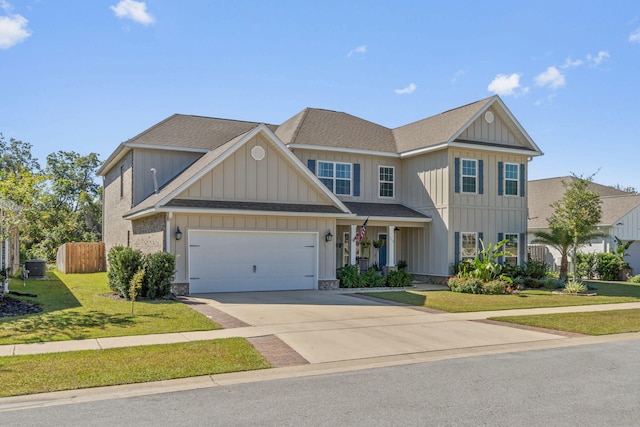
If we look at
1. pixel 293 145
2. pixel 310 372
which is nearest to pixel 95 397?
pixel 310 372

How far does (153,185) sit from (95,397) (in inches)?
660

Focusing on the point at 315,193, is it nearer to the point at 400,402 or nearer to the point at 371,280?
the point at 371,280

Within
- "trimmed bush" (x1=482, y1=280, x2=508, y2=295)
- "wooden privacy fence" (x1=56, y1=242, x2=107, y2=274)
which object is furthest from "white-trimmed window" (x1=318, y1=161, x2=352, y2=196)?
"wooden privacy fence" (x1=56, y1=242, x2=107, y2=274)

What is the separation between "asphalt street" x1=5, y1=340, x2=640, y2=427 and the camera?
614 cm

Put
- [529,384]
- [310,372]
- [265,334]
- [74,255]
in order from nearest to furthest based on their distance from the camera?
[529,384], [310,372], [265,334], [74,255]

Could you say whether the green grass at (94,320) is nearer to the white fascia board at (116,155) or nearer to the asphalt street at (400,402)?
the asphalt street at (400,402)

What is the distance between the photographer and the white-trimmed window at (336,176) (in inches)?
936

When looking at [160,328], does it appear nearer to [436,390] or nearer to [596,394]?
[436,390]

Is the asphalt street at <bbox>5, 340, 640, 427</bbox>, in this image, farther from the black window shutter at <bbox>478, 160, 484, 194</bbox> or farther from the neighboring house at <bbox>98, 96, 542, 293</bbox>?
the black window shutter at <bbox>478, 160, 484, 194</bbox>

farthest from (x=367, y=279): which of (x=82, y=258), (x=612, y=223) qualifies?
(x=612, y=223)

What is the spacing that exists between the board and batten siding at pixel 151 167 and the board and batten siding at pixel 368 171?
5.52 m

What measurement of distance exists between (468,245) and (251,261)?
9.64 metres

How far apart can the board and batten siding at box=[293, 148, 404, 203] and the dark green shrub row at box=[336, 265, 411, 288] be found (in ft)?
12.6

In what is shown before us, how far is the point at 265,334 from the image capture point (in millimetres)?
11320
